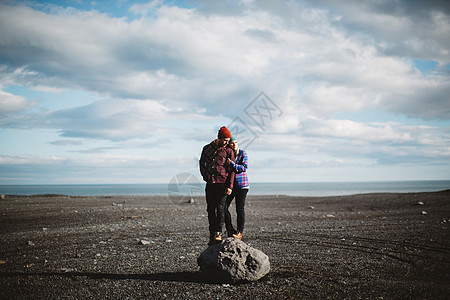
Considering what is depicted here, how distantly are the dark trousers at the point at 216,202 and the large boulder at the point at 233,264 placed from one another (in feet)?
3.45

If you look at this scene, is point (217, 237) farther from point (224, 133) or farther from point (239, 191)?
point (224, 133)

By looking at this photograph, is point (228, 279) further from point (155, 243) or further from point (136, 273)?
point (155, 243)

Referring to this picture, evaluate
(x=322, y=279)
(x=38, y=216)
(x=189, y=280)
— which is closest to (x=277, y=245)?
(x=322, y=279)

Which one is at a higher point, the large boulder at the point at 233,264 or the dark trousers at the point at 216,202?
the dark trousers at the point at 216,202

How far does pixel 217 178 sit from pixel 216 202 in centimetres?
56

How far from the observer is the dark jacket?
6867mm

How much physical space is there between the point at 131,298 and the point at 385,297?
13.4 ft

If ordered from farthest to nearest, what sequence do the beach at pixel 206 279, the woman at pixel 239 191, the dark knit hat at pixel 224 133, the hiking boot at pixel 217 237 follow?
the woman at pixel 239 191 < the dark knit hat at pixel 224 133 < the hiking boot at pixel 217 237 < the beach at pixel 206 279

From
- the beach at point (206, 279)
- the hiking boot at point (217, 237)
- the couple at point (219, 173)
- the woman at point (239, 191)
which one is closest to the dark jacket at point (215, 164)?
the couple at point (219, 173)

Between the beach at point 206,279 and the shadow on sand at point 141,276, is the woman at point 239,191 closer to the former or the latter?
the beach at point 206,279

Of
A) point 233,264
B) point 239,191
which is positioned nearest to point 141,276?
point 233,264

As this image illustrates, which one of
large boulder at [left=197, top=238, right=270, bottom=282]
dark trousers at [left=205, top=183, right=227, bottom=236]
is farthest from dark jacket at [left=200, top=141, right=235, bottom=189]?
large boulder at [left=197, top=238, right=270, bottom=282]

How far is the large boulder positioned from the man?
3.40 ft

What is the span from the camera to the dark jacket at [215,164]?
687 centimetres
